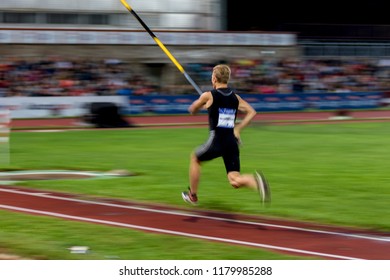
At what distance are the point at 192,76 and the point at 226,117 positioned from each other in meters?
30.2

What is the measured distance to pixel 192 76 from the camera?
134ft

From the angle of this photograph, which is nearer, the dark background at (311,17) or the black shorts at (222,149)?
the black shorts at (222,149)

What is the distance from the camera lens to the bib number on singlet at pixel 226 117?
10602 mm

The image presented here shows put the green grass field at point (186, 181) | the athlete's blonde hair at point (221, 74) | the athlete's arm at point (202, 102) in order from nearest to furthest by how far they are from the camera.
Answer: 1. the green grass field at point (186, 181)
2. the athlete's arm at point (202, 102)
3. the athlete's blonde hair at point (221, 74)

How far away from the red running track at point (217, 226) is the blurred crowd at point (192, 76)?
73.2 ft

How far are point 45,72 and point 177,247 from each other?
2807 cm

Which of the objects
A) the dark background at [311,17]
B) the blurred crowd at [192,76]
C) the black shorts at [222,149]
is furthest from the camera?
the dark background at [311,17]

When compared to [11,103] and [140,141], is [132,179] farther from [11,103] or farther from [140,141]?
[11,103]

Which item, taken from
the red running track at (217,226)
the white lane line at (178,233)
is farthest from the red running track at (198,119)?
the white lane line at (178,233)

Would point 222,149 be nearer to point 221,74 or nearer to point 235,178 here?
point 235,178

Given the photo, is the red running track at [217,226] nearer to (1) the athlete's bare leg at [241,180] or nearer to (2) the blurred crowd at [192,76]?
(1) the athlete's bare leg at [241,180]

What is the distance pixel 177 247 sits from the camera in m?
8.74

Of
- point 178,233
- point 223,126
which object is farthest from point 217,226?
point 223,126

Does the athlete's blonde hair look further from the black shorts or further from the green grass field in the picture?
the green grass field
